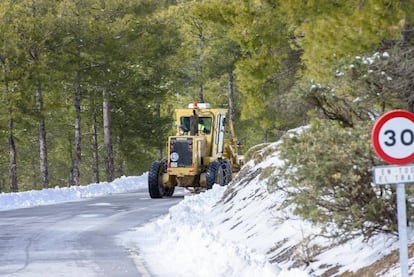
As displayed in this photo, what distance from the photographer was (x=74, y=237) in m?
17.6

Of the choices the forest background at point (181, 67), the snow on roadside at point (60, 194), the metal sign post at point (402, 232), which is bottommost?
the snow on roadside at point (60, 194)

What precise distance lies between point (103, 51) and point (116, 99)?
749cm

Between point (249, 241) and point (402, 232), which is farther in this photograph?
point (249, 241)

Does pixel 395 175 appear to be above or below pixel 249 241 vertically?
above

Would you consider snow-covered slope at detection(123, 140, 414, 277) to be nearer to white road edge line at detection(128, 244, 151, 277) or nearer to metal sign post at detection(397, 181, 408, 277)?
white road edge line at detection(128, 244, 151, 277)

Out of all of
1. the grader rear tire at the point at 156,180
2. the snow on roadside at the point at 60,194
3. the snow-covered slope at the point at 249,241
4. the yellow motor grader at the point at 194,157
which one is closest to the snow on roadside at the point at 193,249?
the snow-covered slope at the point at 249,241

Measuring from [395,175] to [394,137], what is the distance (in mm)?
335

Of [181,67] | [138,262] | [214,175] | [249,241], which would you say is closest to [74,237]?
[138,262]

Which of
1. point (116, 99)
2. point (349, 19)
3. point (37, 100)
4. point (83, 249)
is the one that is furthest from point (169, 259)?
point (116, 99)

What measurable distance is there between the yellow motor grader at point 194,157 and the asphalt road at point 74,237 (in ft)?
2.45

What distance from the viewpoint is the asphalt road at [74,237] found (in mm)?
13000

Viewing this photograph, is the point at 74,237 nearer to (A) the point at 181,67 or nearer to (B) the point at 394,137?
(B) the point at 394,137

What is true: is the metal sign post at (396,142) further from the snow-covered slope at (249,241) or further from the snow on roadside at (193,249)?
the snow on roadside at (193,249)

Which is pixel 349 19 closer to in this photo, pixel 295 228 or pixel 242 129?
pixel 295 228
